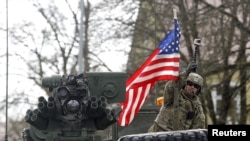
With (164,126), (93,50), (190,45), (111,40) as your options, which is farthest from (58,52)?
(164,126)

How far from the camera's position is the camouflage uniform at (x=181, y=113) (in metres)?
7.88

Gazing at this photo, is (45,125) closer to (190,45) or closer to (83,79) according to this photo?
(83,79)

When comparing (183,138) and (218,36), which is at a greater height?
(218,36)

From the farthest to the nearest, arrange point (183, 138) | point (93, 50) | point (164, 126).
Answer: point (93, 50), point (164, 126), point (183, 138)

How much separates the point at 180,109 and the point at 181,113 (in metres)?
0.05

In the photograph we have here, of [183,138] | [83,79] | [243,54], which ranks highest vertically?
[243,54]

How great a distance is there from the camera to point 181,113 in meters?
7.92

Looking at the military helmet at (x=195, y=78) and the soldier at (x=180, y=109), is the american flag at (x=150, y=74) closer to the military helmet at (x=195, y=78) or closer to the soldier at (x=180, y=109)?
the soldier at (x=180, y=109)

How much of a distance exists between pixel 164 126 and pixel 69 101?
1.52 meters

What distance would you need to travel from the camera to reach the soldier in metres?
7.80

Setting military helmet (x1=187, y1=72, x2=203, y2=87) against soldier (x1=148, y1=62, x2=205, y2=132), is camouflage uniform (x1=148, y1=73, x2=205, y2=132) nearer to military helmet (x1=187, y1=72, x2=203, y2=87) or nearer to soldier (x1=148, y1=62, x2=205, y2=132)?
soldier (x1=148, y1=62, x2=205, y2=132)

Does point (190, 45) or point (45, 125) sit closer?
point (45, 125)

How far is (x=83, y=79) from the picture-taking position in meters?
7.13

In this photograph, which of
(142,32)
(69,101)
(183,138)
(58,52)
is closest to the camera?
(183,138)
